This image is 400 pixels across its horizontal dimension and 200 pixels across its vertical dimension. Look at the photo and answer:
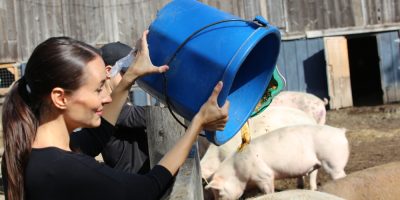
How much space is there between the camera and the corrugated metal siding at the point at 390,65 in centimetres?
1367

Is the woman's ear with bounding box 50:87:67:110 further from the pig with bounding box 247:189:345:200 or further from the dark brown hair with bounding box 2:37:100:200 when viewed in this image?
the pig with bounding box 247:189:345:200

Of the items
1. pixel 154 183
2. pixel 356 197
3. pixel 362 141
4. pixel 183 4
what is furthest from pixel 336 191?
pixel 362 141

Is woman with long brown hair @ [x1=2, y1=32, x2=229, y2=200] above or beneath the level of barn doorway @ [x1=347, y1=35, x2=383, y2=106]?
above

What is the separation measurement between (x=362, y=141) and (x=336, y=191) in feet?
16.9

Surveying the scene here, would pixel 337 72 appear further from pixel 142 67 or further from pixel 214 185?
pixel 142 67

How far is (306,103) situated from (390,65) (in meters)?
4.66

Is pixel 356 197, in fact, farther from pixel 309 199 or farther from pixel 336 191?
pixel 309 199

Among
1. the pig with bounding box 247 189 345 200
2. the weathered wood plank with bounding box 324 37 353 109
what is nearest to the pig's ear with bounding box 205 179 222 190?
the pig with bounding box 247 189 345 200

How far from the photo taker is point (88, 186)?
4.50ft

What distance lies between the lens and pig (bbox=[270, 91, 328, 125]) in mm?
9953

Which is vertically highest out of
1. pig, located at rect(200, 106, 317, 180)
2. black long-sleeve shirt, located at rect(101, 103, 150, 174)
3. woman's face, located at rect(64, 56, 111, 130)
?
woman's face, located at rect(64, 56, 111, 130)

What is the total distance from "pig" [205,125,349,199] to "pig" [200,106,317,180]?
0.45 m

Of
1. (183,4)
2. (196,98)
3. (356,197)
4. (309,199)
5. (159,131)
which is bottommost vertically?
(356,197)

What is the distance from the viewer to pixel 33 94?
153cm
